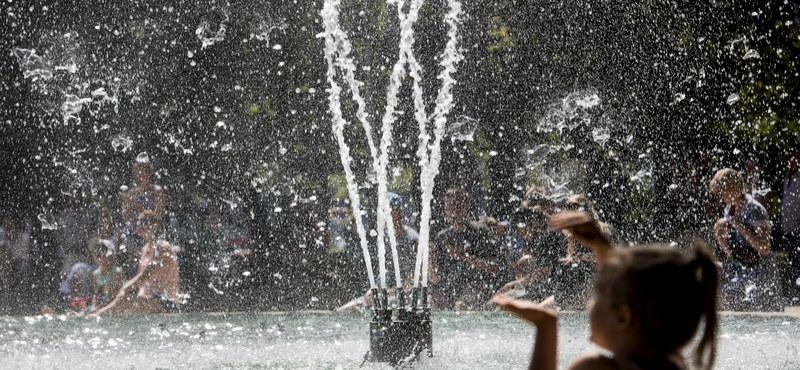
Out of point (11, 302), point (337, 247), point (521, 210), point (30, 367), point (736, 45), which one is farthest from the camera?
point (337, 247)

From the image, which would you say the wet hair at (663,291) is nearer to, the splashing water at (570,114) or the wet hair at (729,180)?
the wet hair at (729,180)

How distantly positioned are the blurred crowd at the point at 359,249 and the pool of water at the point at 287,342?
52 cm

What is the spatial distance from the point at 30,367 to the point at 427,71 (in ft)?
25.8

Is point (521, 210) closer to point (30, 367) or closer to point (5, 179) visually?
point (30, 367)

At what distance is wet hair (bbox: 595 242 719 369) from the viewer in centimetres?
152

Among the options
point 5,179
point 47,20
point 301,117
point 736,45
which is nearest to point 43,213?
point 5,179

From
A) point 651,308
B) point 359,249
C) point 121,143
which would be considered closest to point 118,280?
point 359,249

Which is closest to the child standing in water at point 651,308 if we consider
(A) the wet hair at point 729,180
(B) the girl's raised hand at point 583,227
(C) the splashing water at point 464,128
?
(B) the girl's raised hand at point 583,227

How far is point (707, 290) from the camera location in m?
1.58

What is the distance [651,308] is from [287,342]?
489cm

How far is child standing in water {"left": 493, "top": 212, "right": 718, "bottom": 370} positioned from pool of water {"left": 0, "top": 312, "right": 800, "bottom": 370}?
3071 millimetres

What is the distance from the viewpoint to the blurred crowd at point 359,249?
7.26 meters

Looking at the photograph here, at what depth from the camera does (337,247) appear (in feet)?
44.8

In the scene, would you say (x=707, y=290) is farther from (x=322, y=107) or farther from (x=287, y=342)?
(x=322, y=107)
